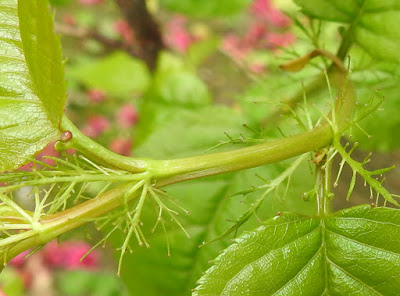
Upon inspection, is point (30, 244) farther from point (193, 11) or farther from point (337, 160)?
point (193, 11)

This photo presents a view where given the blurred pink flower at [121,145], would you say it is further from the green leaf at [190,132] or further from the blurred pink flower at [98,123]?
the green leaf at [190,132]

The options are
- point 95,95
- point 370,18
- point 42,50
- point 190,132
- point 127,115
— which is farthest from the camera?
point 95,95

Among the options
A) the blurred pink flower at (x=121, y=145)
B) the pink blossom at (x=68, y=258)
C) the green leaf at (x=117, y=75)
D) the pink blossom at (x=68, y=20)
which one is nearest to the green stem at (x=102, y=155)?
the blurred pink flower at (x=121, y=145)

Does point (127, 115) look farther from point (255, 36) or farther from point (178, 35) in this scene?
point (255, 36)

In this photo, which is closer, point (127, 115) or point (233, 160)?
point (233, 160)

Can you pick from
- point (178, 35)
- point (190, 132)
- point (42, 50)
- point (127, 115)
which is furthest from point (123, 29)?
point (42, 50)

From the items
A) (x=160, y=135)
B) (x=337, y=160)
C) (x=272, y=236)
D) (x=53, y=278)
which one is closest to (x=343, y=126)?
(x=337, y=160)

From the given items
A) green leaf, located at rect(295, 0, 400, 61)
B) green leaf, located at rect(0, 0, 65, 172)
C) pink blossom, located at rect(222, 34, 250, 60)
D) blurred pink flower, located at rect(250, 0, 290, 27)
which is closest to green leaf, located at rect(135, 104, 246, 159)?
green leaf, located at rect(295, 0, 400, 61)
